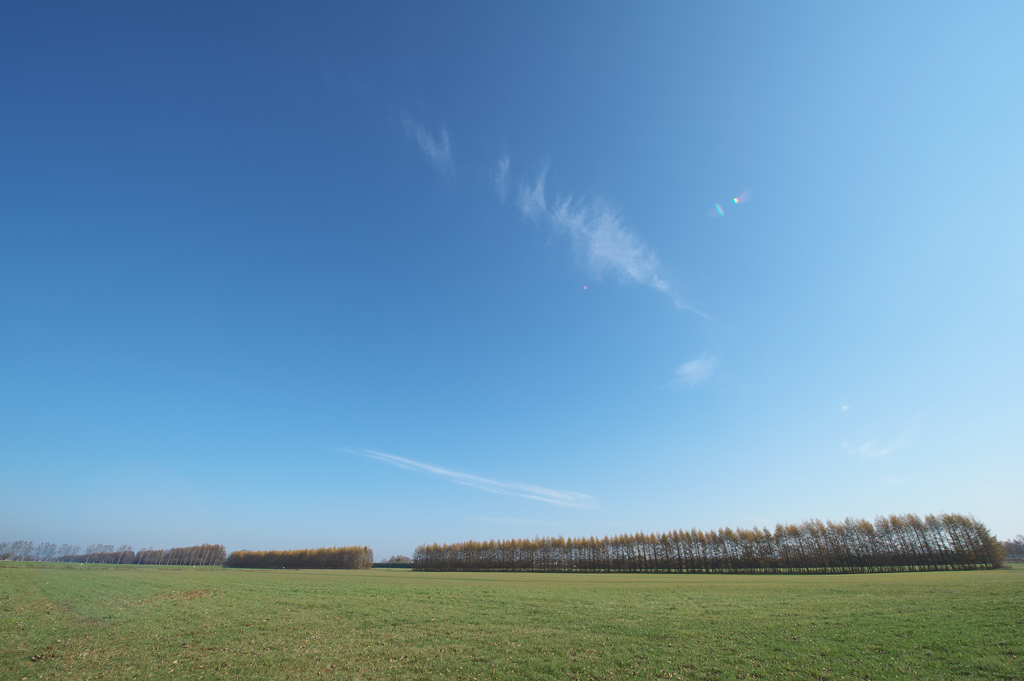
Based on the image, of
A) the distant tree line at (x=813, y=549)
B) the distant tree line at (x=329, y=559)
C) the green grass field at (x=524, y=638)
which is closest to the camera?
the green grass field at (x=524, y=638)

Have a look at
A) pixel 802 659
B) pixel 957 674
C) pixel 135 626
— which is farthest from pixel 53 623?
pixel 957 674

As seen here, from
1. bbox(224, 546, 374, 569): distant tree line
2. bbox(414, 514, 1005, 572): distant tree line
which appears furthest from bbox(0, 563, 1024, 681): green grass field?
bbox(224, 546, 374, 569): distant tree line

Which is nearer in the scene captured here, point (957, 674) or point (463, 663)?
point (957, 674)

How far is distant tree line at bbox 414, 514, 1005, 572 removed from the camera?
10106 centimetres

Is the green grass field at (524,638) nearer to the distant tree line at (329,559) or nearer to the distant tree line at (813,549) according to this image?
the distant tree line at (813,549)

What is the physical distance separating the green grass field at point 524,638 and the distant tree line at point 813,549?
105 m

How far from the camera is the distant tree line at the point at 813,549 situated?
101 m

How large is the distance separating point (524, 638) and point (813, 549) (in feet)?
447

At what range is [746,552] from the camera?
387ft

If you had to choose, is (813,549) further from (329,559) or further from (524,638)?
(329,559)

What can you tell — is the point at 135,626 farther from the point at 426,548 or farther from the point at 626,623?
the point at 426,548

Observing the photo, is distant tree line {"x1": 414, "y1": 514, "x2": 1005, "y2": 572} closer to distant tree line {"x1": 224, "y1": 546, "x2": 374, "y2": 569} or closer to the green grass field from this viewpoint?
distant tree line {"x1": 224, "y1": 546, "x2": 374, "y2": 569}

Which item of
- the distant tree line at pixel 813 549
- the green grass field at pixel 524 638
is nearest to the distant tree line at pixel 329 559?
the distant tree line at pixel 813 549

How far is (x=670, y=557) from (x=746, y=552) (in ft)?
90.8
